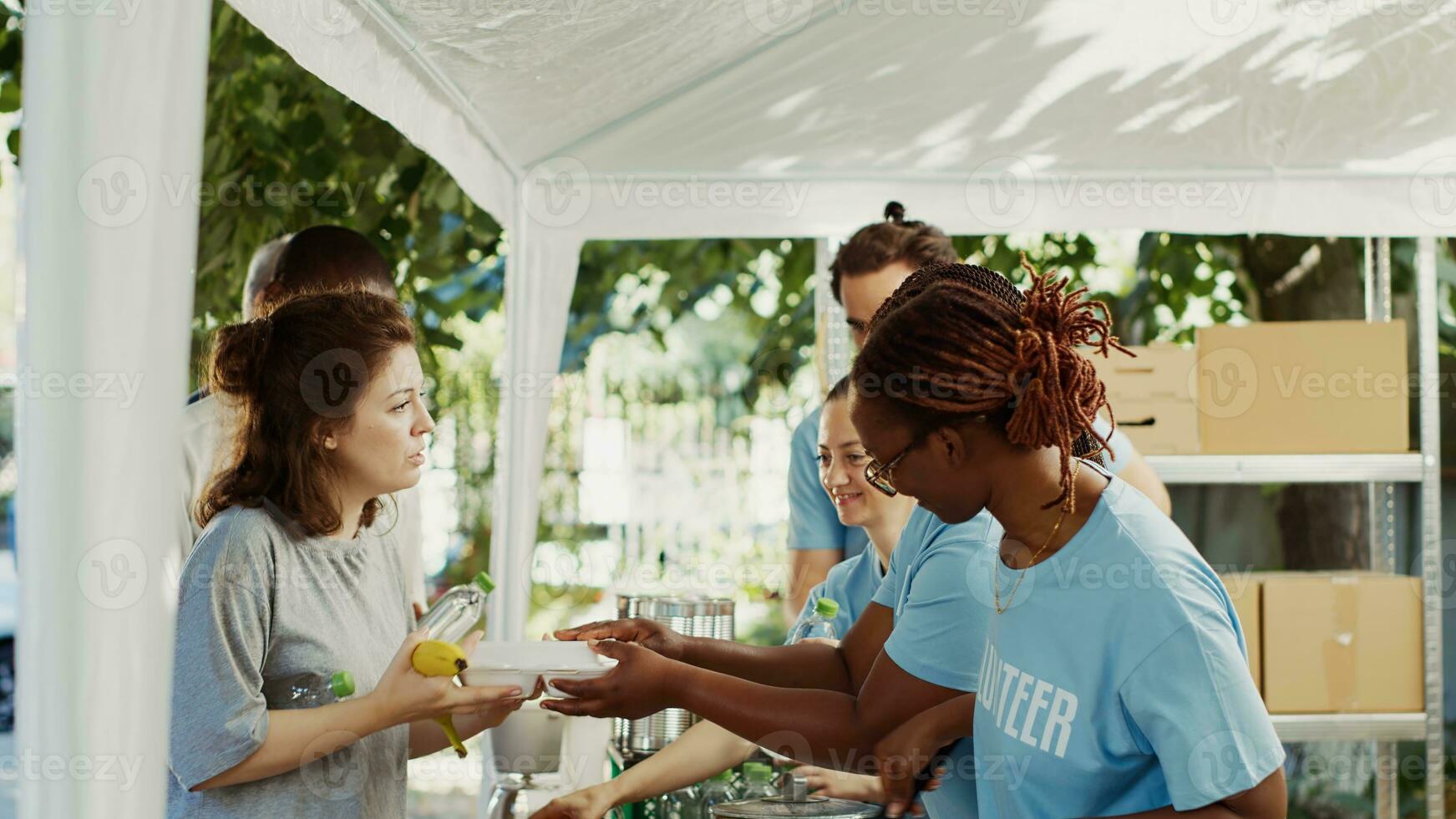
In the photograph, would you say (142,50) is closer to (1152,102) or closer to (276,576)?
(276,576)

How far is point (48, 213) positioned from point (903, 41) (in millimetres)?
2263

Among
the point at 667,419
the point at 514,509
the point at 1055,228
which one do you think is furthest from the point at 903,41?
the point at 667,419

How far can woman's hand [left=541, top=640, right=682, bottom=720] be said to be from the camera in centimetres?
200

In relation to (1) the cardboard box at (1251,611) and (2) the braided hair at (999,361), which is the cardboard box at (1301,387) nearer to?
(1) the cardboard box at (1251,611)

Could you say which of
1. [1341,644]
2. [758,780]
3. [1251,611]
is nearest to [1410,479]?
[1341,644]

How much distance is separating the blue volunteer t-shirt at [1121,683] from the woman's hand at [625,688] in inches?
23.0

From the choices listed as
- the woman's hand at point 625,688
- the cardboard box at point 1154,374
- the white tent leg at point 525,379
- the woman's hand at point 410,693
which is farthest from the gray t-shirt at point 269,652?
the cardboard box at point 1154,374

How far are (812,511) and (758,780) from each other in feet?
3.25

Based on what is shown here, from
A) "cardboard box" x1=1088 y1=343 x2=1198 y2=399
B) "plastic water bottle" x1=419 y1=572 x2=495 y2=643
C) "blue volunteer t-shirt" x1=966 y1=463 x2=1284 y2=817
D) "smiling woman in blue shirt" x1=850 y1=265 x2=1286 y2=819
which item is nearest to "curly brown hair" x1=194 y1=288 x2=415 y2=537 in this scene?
"plastic water bottle" x1=419 y1=572 x2=495 y2=643

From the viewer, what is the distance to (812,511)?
339 cm

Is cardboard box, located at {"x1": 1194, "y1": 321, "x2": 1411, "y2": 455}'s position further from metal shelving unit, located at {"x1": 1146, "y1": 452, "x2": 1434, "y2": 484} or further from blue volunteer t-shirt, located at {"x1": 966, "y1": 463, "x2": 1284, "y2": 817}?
blue volunteer t-shirt, located at {"x1": 966, "y1": 463, "x2": 1284, "y2": 817}

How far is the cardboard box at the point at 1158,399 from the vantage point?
13.0ft

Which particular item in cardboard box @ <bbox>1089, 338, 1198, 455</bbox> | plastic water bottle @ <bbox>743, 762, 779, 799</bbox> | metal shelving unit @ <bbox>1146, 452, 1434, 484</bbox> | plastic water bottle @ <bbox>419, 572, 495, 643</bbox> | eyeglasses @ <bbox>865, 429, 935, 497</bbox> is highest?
cardboard box @ <bbox>1089, 338, 1198, 455</bbox>

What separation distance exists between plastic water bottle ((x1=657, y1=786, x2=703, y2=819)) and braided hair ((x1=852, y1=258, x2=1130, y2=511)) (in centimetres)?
117
